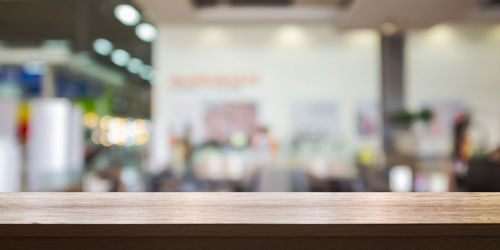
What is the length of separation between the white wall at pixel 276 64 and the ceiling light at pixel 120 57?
7.17ft

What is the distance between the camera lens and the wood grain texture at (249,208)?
22.0 inches

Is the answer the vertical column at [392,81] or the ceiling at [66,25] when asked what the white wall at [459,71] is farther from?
the ceiling at [66,25]

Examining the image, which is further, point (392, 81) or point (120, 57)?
point (120, 57)

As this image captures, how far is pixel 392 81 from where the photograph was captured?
5.20 meters

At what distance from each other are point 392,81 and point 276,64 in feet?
4.64

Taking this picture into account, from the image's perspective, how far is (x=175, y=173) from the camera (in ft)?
14.1

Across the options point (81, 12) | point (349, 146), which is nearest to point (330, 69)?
point (349, 146)

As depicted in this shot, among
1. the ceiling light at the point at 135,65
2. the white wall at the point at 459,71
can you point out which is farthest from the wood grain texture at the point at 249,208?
the ceiling light at the point at 135,65

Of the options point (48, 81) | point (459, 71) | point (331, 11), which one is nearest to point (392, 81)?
point (459, 71)

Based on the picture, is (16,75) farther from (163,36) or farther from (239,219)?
(239,219)

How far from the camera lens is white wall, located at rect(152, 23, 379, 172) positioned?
5.38 metres

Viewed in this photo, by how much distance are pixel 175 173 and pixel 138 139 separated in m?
6.26
